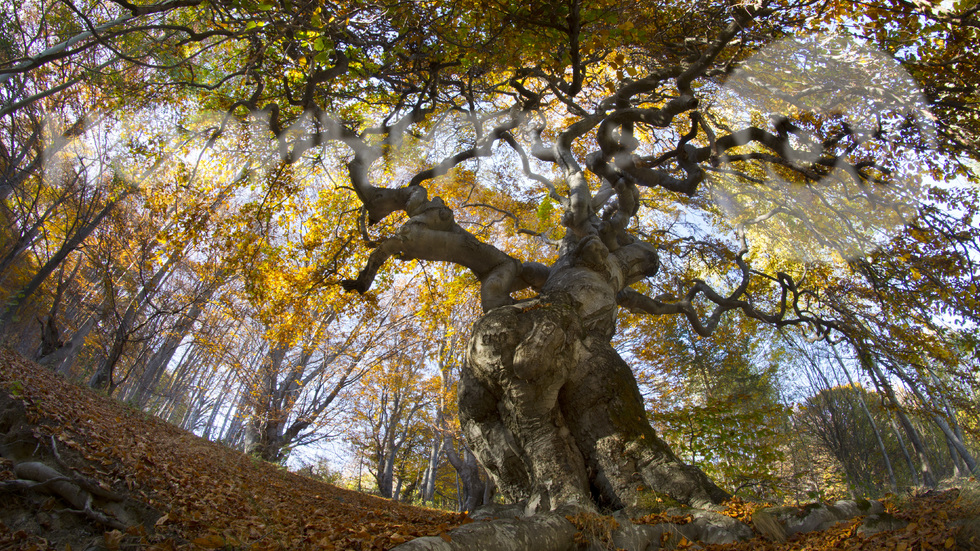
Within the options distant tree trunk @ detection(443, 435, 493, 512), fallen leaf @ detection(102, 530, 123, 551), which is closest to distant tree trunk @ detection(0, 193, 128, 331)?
fallen leaf @ detection(102, 530, 123, 551)

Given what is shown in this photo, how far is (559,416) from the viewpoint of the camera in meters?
4.82

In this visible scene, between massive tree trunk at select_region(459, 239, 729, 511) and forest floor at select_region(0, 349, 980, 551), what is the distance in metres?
0.95

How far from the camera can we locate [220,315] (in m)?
14.3

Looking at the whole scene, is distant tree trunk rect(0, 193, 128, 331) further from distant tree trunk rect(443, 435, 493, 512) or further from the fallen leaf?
distant tree trunk rect(443, 435, 493, 512)

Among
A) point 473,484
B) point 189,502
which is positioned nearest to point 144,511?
point 189,502

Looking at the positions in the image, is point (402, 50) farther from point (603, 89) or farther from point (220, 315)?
point (220, 315)

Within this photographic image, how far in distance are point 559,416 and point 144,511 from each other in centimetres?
370

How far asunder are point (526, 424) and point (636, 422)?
1.24m

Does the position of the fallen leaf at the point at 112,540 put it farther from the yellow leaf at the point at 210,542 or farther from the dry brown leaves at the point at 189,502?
the yellow leaf at the point at 210,542

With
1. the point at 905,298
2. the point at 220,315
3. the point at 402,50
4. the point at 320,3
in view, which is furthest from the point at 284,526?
the point at 220,315

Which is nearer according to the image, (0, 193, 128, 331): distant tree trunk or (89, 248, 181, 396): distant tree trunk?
(0, 193, 128, 331): distant tree trunk

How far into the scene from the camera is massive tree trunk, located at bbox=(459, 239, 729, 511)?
422cm

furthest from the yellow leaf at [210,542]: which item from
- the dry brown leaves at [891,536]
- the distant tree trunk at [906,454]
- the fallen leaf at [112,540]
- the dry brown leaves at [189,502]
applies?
the distant tree trunk at [906,454]

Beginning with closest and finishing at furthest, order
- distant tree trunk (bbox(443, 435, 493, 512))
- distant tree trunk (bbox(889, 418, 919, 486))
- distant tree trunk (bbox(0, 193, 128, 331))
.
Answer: distant tree trunk (bbox(0, 193, 128, 331)) → distant tree trunk (bbox(443, 435, 493, 512)) → distant tree trunk (bbox(889, 418, 919, 486))
